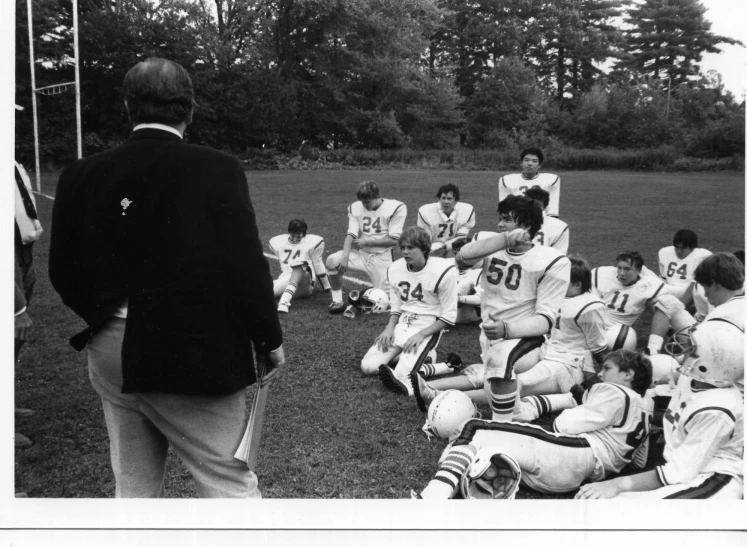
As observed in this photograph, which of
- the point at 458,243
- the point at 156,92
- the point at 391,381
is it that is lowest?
the point at 391,381

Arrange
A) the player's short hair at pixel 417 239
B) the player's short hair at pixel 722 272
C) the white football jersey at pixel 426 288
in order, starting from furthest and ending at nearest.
A: the white football jersey at pixel 426 288, the player's short hair at pixel 417 239, the player's short hair at pixel 722 272

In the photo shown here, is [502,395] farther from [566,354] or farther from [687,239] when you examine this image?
[687,239]

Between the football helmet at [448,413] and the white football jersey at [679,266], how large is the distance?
3146mm

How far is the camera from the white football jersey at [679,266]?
19.0 feet

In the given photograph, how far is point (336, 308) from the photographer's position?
6.68 meters

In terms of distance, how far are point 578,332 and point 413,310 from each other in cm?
121

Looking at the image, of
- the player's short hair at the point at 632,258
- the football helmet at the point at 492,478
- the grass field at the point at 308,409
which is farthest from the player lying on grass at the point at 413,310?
the player's short hair at the point at 632,258

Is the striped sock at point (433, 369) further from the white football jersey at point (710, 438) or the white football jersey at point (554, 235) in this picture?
the white football jersey at point (710, 438)

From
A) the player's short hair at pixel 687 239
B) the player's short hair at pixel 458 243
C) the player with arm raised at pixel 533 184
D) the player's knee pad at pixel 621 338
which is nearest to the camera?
the player's knee pad at pixel 621 338

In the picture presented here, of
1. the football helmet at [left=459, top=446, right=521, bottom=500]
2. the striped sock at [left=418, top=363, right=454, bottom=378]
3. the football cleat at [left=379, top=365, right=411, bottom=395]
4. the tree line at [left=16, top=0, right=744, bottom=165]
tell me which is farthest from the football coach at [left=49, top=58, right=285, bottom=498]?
the striped sock at [left=418, top=363, right=454, bottom=378]

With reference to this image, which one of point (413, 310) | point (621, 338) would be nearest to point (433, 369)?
point (413, 310)

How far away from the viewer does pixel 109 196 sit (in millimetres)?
1919

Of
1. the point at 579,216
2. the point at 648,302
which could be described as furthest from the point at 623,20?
the point at 579,216

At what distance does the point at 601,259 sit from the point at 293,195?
5.31 m
